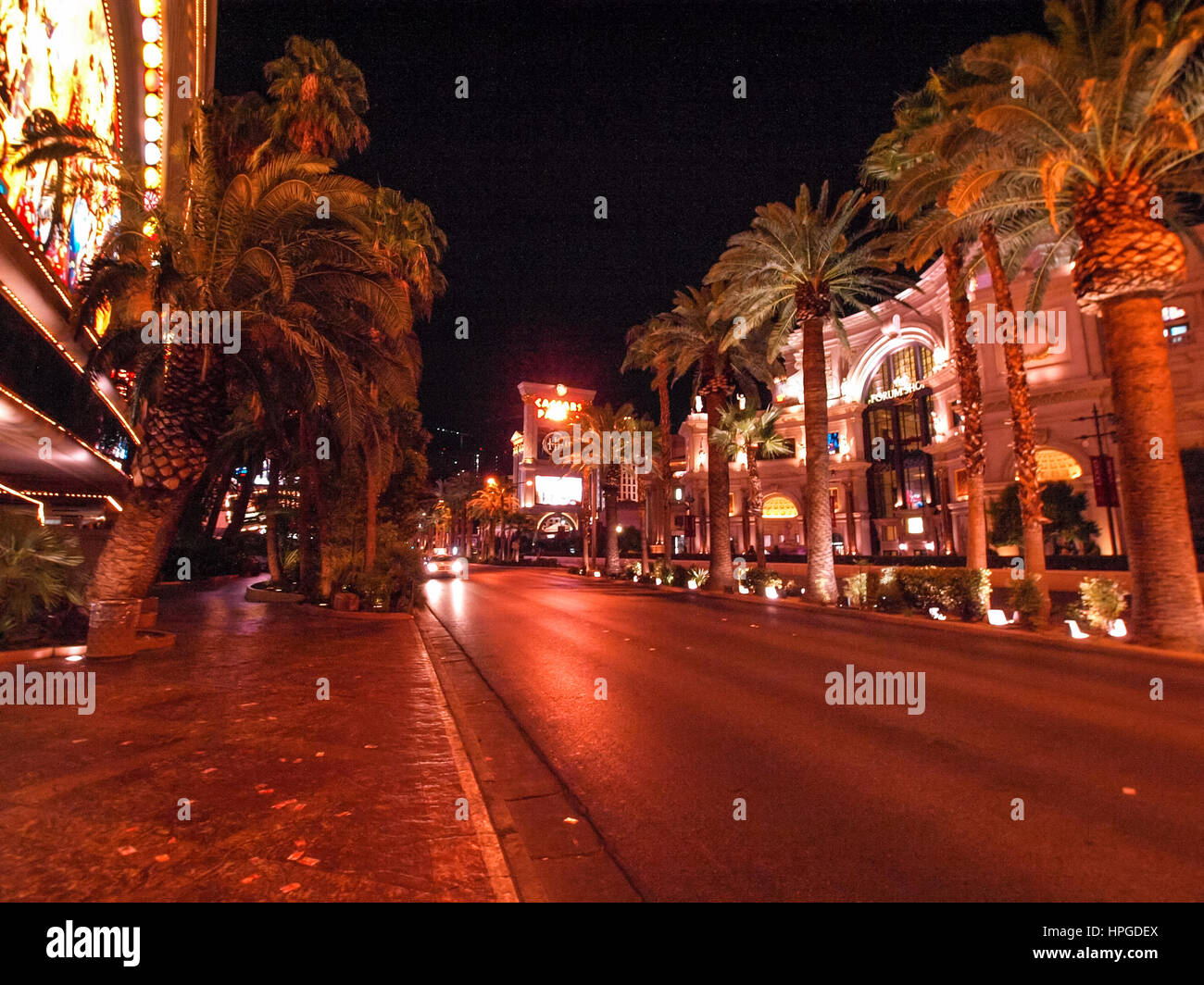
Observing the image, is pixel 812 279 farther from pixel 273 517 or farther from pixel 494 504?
pixel 494 504

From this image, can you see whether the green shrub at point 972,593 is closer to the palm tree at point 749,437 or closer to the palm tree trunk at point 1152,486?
the palm tree trunk at point 1152,486

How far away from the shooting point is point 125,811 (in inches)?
163

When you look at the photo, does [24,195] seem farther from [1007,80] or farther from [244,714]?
[1007,80]

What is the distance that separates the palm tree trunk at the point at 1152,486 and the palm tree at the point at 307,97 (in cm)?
2052

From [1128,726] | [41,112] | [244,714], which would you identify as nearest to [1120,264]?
[1128,726]

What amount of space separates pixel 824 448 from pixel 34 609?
68.7 feet

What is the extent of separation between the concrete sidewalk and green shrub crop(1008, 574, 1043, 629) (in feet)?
41.5

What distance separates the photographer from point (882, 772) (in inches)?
200

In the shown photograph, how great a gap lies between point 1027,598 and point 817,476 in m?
8.54

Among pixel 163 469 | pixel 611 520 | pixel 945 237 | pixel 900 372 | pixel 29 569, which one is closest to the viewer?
pixel 29 569

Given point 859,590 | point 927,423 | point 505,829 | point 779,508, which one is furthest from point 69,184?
point 779,508

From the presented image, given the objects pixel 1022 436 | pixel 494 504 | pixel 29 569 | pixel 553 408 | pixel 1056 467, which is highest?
pixel 553 408

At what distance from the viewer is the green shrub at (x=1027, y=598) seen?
13674 millimetres

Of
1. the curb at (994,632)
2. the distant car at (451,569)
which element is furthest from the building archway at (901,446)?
the distant car at (451,569)
